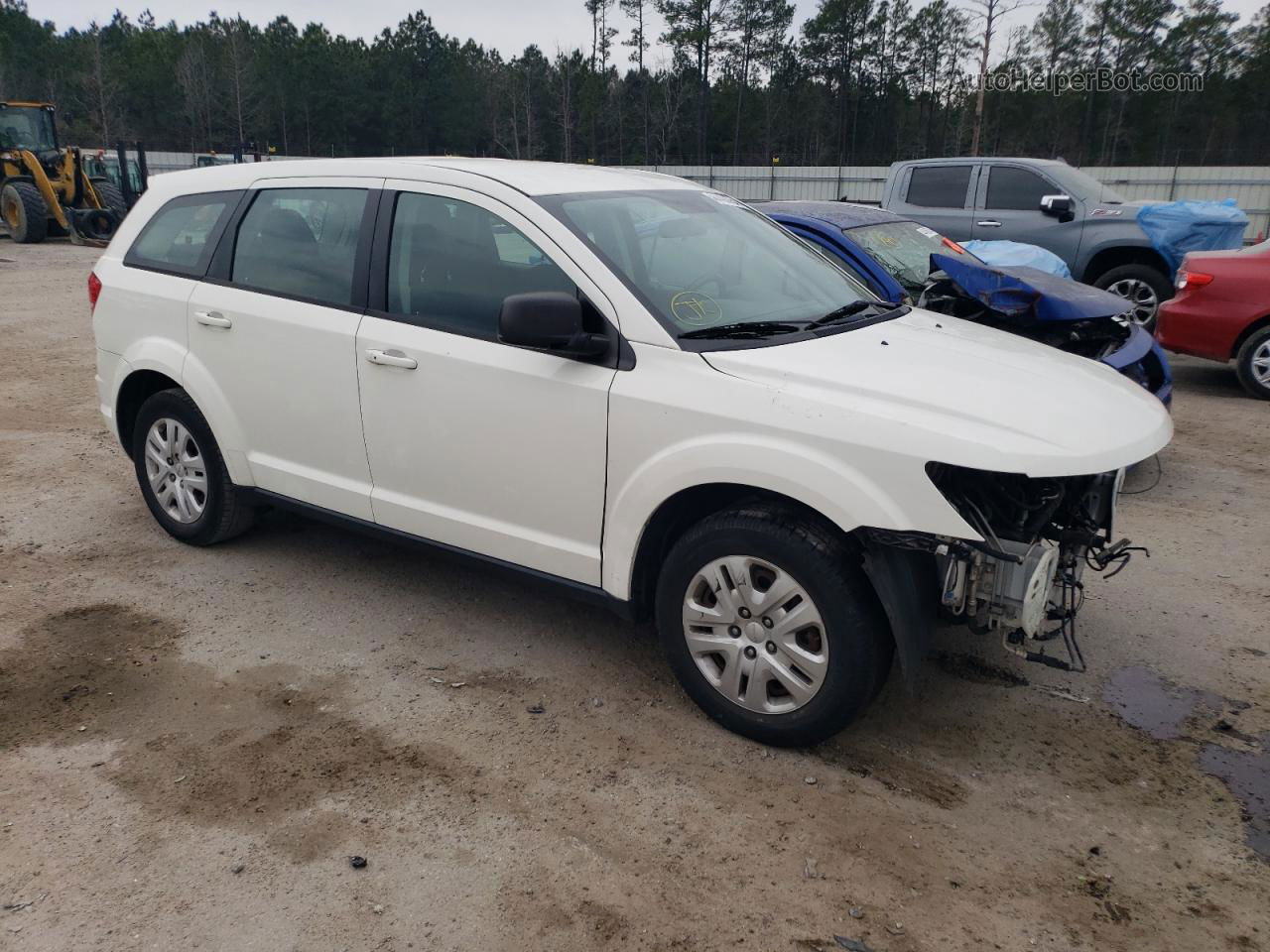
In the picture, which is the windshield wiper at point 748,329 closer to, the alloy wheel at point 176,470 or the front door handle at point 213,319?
the front door handle at point 213,319

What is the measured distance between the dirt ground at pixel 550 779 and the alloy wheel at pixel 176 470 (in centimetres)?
28

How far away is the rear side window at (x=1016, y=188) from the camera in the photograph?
36.6 feet

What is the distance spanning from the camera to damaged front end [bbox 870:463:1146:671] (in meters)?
3.01

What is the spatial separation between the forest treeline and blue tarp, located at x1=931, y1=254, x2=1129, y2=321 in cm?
4294

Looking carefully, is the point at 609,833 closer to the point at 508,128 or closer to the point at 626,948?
the point at 626,948

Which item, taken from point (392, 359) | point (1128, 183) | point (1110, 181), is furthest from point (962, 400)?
point (1110, 181)

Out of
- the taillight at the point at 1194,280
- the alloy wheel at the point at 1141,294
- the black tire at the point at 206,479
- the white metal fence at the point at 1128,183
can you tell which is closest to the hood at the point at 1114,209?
the alloy wheel at the point at 1141,294

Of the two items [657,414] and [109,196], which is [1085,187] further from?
[109,196]

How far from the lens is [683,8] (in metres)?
55.9

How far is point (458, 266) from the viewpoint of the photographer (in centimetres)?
392

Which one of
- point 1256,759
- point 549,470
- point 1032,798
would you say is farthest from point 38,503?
point 1256,759

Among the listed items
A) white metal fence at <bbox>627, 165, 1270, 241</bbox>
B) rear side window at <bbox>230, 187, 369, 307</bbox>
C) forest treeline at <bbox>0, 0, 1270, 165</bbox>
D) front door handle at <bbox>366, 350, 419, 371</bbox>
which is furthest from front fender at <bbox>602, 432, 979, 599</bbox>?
forest treeline at <bbox>0, 0, 1270, 165</bbox>

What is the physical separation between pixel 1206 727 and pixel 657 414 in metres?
2.26

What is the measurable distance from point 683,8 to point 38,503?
56.5 meters
